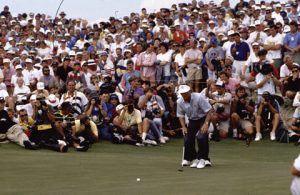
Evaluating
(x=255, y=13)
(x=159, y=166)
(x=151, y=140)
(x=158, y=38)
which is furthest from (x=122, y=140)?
(x=255, y=13)

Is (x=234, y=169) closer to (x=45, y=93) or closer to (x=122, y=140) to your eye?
(x=122, y=140)

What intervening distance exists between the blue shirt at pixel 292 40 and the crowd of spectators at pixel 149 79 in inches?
1.2

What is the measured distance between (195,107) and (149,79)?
8201mm

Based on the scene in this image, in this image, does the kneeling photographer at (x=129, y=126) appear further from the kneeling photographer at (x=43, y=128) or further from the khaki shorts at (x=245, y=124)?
the khaki shorts at (x=245, y=124)

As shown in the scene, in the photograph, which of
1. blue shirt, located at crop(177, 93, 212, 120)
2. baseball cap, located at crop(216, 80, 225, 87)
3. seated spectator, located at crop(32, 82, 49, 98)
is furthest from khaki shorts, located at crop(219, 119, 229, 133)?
blue shirt, located at crop(177, 93, 212, 120)

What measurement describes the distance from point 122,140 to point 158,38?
21.0ft

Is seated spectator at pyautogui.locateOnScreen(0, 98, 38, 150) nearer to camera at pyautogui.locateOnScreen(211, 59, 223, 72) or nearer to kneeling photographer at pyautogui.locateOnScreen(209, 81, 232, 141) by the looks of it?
kneeling photographer at pyautogui.locateOnScreen(209, 81, 232, 141)

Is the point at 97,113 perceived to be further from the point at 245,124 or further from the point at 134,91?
the point at 245,124

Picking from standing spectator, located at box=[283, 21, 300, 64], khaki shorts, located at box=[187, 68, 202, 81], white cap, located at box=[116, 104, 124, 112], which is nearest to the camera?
white cap, located at box=[116, 104, 124, 112]

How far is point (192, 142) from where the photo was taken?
17.4 metres

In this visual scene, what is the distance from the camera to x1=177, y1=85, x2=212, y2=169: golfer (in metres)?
16.8

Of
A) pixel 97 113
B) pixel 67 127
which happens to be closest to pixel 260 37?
pixel 97 113

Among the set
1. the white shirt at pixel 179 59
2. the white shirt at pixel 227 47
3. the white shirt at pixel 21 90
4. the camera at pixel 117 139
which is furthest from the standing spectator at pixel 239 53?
the white shirt at pixel 21 90

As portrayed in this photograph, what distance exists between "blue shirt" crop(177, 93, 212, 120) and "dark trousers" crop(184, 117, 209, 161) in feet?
0.52
